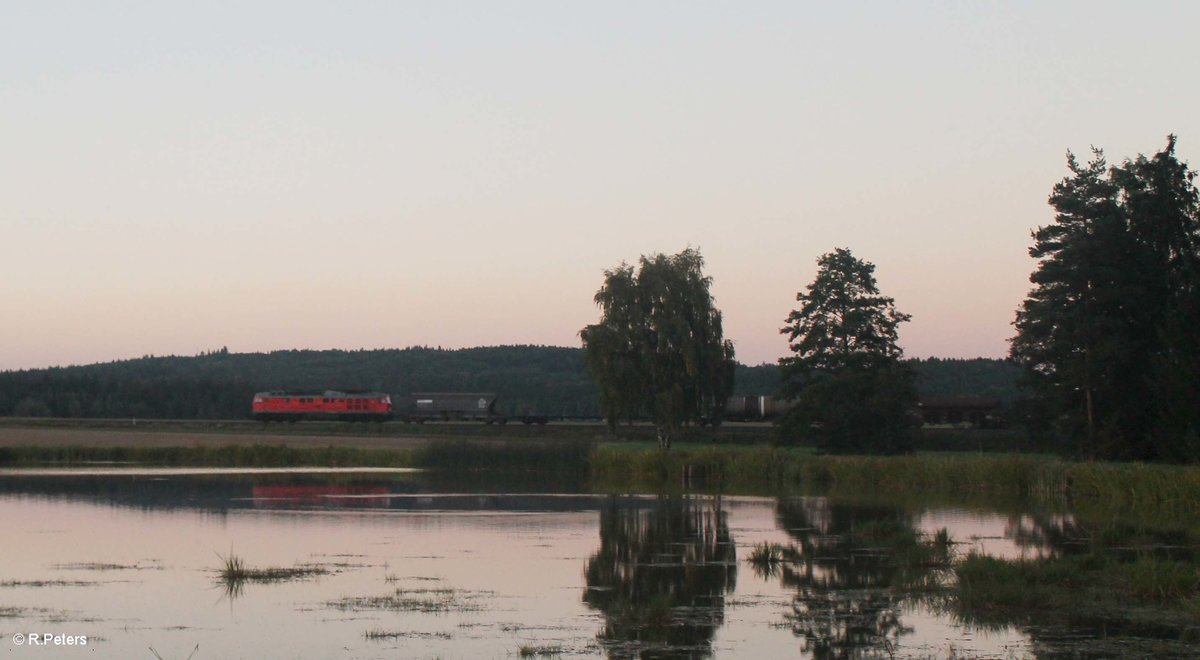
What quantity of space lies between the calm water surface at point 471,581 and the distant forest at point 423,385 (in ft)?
245

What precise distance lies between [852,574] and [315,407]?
88.8 metres

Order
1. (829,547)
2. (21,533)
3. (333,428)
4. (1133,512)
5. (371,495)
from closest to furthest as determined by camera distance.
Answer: (829,547)
(21,533)
(1133,512)
(371,495)
(333,428)

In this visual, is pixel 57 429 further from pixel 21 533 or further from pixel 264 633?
pixel 264 633

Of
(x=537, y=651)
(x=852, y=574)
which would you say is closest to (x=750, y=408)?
(x=852, y=574)

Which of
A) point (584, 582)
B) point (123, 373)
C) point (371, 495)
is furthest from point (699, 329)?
point (123, 373)

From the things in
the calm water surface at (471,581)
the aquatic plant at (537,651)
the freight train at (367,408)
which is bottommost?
the aquatic plant at (537,651)

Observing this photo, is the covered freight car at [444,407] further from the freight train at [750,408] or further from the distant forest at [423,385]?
the freight train at [750,408]

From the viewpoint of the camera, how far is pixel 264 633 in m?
17.9

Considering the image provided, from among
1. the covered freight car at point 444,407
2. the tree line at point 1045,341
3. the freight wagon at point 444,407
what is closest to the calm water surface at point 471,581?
the tree line at point 1045,341

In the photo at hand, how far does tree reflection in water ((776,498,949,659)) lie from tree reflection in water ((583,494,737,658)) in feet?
4.01

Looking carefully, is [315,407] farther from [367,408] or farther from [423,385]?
[423,385]

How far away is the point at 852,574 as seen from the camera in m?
24.3

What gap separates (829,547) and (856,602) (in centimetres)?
828

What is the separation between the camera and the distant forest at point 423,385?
13552 cm
